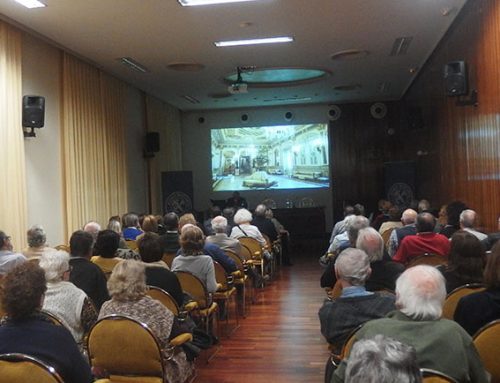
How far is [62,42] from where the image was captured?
27.1 feet

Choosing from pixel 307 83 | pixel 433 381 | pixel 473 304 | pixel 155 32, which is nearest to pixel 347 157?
pixel 307 83

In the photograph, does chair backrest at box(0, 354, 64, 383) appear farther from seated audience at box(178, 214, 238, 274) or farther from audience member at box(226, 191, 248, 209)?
audience member at box(226, 191, 248, 209)

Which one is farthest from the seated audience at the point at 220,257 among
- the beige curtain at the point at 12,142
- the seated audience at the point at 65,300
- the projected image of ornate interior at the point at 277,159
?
the projected image of ornate interior at the point at 277,159

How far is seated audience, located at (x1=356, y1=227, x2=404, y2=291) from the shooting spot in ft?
12.5

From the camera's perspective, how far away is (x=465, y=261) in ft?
11.5

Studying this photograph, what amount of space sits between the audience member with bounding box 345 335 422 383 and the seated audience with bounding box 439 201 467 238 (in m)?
5.27

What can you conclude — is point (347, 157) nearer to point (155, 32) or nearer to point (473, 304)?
point (155, 32)

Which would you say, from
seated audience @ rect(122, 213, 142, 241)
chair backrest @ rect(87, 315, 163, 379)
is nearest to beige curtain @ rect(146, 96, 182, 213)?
seated audience @ rect(122, 213, 142, 241)

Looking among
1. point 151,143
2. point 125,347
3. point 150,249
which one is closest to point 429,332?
point 125,347

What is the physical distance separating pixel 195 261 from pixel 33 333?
274 cm

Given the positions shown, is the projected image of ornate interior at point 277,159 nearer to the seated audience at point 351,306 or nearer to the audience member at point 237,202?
the audience member at point 237,202

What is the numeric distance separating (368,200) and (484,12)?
9.49 m

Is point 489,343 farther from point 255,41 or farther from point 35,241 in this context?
point 255,41

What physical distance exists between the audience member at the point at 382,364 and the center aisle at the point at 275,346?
3288 mm
